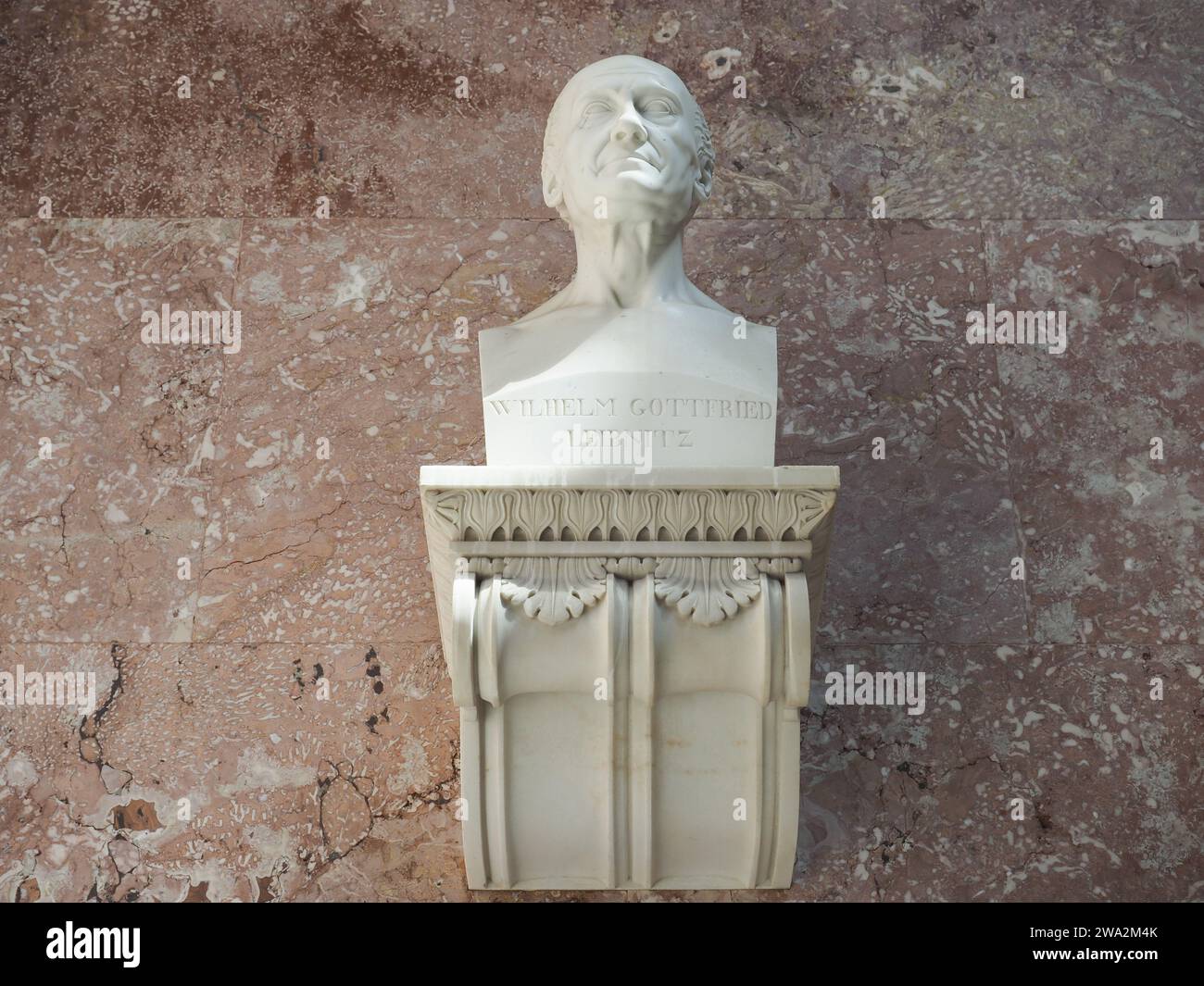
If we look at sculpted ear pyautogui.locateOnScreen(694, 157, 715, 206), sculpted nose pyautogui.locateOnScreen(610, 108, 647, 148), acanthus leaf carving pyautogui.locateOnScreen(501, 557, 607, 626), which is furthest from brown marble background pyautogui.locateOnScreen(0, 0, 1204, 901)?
sculpted nose pyautogui.locateOnScreen(610, 108, 647, 148)

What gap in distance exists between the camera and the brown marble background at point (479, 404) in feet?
13.8

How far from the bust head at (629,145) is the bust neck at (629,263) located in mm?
33

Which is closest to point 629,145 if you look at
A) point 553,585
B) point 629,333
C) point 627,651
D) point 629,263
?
point 629,263

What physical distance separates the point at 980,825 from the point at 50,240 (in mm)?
3328

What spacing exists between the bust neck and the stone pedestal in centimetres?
56

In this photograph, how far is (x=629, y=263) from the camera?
3594 mm

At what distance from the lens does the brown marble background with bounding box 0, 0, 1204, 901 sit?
4.20 m

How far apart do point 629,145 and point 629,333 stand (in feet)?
1.44

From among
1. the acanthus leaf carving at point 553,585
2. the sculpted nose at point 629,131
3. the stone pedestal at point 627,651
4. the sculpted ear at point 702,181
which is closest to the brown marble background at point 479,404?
the stone pedestal at point 627,651

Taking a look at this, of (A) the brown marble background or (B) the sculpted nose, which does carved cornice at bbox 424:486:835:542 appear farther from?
(A) the brown marble background

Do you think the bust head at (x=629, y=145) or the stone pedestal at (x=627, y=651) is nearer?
the stone pedestal at (x=627, y=651)

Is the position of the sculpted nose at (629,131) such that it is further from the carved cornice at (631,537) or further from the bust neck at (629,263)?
the carved cornice at (631,537)

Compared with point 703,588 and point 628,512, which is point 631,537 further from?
point 703,588

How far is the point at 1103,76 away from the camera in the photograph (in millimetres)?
4887
